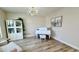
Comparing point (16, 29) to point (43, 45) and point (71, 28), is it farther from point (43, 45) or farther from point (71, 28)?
point (71, 28)

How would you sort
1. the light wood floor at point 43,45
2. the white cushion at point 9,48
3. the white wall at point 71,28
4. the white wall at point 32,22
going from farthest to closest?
the white wall at point 71,28
the light wood floor at point 43,45
the white wall at point 32,22
the white cushion at point 9,48

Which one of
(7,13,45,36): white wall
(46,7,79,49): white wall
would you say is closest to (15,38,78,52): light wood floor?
(46,7,79,49): white wall

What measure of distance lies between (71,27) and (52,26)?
2.63 ft

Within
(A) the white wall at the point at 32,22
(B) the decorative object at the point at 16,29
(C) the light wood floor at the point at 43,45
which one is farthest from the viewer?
(C) the light wood floor at the point at 43,45

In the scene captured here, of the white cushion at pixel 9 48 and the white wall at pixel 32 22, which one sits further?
the white wall at pixel 32 22

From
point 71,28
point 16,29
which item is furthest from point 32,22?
point 71,28

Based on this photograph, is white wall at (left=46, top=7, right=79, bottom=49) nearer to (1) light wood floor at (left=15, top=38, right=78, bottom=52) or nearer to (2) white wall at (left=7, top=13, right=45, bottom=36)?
(1) light wood floor at (left=15, top=38, right=78, bottom=52)

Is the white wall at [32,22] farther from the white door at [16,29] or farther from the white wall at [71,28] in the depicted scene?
the white wall at [71,28]

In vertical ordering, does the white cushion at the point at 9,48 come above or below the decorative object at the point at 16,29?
below

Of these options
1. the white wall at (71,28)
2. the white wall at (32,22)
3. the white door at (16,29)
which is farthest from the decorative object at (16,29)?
the white wall at (71,28)
